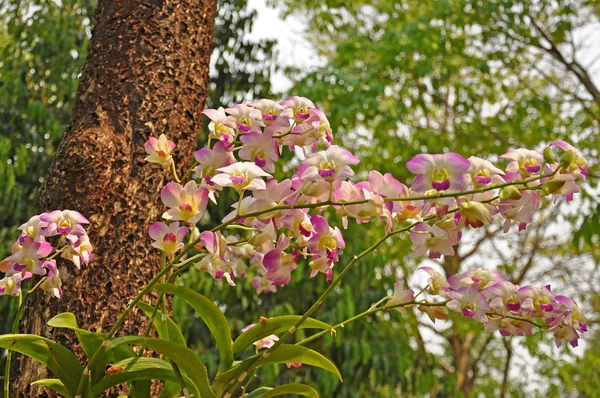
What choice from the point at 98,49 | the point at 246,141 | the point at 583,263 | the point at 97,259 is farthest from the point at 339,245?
the point at 583,263

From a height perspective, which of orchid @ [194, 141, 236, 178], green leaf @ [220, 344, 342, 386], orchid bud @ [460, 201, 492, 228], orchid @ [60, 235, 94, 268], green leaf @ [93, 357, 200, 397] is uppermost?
orchid @ [194, 141, 236, 178]

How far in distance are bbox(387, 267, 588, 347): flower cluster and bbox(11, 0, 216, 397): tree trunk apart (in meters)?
0.32

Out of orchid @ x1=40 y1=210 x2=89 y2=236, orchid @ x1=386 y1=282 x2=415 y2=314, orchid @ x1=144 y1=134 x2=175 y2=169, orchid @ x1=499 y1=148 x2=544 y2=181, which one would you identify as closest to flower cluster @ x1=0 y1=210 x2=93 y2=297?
orchid @ x1=40 y1=210 x2=89 y2=236

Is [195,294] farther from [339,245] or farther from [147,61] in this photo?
[147,61]

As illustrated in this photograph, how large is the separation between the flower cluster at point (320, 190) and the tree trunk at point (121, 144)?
147 mm

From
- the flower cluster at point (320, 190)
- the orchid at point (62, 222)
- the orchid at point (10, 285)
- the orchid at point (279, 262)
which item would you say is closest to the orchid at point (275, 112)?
the flower cluster at point (320, 190)

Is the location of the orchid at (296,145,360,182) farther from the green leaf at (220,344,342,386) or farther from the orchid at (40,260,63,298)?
the orchid at (40,260,63,298)

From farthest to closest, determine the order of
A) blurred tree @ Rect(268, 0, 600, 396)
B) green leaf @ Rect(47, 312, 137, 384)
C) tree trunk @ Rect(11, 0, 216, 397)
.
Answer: blurred tree @ Rect(268, 0, 600, 396) → tree trunk @ Rect(11, 0, 216, 397) → green leaf @ Rect(47, 312, 137, 384)

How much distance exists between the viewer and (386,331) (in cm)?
350

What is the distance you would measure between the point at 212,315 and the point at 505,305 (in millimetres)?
299

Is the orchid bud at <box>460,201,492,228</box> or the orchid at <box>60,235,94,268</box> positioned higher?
the orchid bud at <box>460,201,492,228</box>

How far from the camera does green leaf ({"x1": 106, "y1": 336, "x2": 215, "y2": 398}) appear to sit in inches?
24.0

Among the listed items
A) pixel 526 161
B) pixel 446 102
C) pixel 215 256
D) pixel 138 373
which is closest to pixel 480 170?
pixel 526 161

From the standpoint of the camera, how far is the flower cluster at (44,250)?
0.68 m
